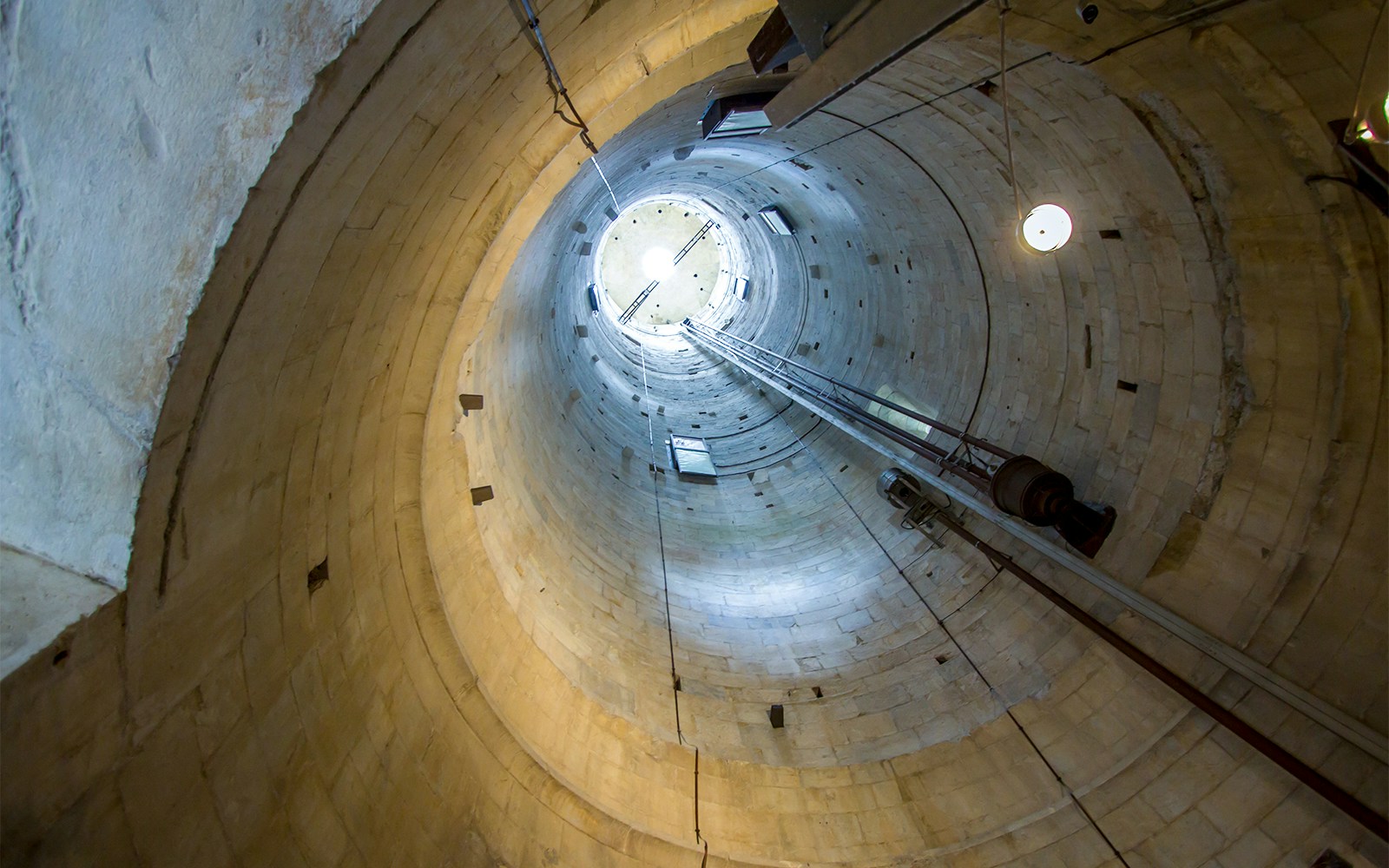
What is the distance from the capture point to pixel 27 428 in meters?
2.05

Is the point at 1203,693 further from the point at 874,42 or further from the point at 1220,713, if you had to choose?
the point at 874,42

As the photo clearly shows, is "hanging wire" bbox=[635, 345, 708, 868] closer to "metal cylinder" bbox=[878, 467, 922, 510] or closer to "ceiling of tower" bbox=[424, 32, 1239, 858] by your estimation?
"ceiling of tower" bbox=[424, 32, 1239, 858]

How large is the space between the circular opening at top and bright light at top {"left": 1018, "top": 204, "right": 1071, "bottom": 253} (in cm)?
1610

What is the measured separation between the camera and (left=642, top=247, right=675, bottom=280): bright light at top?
22.6m

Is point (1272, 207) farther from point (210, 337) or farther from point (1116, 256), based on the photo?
point (210, 337)

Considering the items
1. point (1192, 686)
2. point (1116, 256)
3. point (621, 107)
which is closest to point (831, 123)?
point (1116, 256)

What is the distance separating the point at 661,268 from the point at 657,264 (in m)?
0.20

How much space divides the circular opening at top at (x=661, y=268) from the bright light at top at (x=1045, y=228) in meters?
16.1

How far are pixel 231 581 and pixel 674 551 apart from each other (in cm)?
680

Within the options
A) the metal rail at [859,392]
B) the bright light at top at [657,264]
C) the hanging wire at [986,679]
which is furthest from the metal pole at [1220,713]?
the bright light at top at [657,264]

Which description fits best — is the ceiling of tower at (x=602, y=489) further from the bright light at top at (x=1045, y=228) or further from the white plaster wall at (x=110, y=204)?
the bright light at top at (x=1045, y=228)

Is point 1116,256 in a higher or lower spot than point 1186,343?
higher

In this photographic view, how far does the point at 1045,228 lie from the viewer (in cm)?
489

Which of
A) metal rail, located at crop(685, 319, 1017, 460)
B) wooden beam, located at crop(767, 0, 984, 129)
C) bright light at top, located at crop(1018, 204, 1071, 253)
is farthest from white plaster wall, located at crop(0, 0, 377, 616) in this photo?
metal rail, located at crop(685, 319, 1017, 460)
